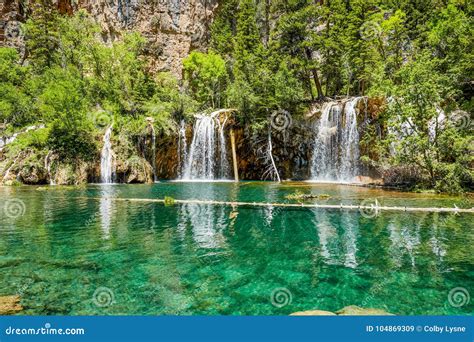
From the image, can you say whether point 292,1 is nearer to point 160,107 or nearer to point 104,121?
point 160,107

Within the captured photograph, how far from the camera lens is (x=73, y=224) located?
40.8ft

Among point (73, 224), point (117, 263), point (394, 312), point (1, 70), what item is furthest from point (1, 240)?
point (1, 70)

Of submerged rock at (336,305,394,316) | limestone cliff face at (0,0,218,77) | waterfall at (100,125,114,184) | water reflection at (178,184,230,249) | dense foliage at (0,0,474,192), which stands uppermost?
limestone cliff face at (0,0,218,77)

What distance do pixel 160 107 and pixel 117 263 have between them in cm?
2718

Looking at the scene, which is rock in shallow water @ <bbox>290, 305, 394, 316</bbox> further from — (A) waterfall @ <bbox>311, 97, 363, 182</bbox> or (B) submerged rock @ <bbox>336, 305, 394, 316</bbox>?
(A) waterfall @ <bbox>311, 97, 363, 182</bbox>

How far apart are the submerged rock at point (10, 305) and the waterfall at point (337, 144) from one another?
87.8 feet

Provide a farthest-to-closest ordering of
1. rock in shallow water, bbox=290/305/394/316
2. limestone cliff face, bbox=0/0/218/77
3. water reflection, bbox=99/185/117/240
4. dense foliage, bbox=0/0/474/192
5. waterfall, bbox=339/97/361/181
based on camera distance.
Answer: limestone cliff face, bbox=0/0/218/77 → waterfall, bbox=339/97/361/181 → dense foliage, bbox=0/0/474/192 → water reflection, bbox=99/185/117/240 → rock in shallow water, bbox=290/305/394/316

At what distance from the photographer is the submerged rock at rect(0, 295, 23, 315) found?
5.43 metres

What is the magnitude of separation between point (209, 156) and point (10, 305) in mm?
27712

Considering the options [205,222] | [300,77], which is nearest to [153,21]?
[300,77]

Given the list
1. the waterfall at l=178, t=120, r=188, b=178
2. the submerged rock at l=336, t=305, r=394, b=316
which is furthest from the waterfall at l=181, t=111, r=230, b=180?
the submerged rock at l=336, t=305, r=394, b=316

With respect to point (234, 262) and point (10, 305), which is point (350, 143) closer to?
point (234, 262)

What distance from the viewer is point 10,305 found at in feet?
18.6

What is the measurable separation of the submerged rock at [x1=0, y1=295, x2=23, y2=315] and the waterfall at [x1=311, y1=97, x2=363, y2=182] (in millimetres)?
26771
